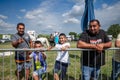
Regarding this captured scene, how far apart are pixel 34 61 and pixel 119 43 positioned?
7.31 feet

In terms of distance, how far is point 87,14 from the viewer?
8555mm

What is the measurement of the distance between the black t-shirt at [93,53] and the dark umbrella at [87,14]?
3.24 meters

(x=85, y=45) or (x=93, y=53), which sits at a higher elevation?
(x=85, y=45)

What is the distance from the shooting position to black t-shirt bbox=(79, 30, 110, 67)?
4.82 meters

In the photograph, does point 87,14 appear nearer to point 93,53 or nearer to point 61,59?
point 61,59

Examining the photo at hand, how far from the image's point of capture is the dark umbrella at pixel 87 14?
8234mm

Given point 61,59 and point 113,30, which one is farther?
point 113,30

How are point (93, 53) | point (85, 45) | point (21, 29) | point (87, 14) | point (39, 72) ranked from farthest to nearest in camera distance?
1. point (87, 14)
2. point (21, 29)
3. point (39, 72)
4. point (93, 53)
5. point (85, 45)

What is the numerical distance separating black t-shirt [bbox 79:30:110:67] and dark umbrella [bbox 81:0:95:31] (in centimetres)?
324

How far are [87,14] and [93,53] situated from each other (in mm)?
3892

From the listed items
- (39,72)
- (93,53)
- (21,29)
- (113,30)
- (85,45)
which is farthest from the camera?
(113,30)

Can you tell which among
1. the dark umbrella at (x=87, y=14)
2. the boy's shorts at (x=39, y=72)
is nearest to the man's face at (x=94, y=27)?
the boy's shorts at (x=39, y=72)

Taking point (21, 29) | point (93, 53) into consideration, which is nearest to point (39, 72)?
point (21, 29)

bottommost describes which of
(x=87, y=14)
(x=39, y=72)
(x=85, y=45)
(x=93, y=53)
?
(x=39, y=72)
